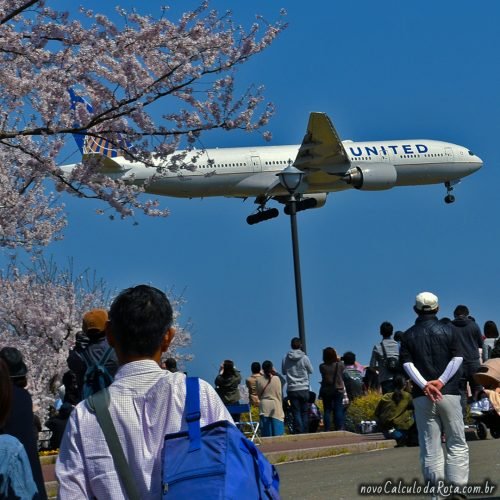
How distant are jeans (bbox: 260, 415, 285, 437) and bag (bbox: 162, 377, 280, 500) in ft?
52.8

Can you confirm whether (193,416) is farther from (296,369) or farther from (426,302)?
(296,369)

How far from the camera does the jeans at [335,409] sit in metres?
20.2

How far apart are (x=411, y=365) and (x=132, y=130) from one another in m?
6.60

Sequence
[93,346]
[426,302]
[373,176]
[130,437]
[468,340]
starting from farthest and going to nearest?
[373,176] < [468,340] < [426,302] < [93,346] < [130,437]

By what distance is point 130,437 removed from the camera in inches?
Answer: 169

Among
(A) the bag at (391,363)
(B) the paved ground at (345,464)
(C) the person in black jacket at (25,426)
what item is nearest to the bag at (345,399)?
(B) the paved ground at (345,464)

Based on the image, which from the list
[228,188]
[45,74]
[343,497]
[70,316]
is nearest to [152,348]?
[343,497]

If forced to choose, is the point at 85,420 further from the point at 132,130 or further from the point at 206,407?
the point at 132,130

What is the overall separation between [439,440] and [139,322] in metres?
5.31

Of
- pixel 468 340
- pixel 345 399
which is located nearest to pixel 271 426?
pixel 345 399

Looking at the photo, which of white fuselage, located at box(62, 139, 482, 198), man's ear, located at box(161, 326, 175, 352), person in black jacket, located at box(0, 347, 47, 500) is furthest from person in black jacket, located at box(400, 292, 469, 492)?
white fuselage, located at box(62, 139, 482, 198)

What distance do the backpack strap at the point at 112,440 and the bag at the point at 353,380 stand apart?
1770 centimetres

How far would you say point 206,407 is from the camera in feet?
14.0

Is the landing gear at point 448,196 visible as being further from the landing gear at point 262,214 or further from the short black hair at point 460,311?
the short black hair at point 460,311
